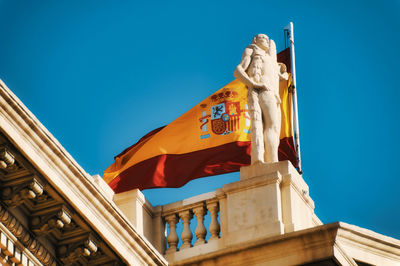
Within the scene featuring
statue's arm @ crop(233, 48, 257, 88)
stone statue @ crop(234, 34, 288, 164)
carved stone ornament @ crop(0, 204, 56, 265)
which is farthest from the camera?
statue's arm @ crop(233, 48, 257, 88)

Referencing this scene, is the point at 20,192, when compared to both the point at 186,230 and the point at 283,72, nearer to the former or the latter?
the point at 186,230

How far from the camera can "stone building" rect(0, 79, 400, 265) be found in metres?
18.2

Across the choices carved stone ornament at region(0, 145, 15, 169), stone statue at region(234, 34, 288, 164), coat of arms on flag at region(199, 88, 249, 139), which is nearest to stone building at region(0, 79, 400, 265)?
carved stone ornament at region(0, 145, 15, 169)

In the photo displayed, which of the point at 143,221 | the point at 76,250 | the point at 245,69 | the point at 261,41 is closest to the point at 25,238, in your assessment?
the point at 76,250

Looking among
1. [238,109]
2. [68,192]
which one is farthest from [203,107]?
[68,192]

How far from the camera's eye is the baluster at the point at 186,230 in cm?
2278

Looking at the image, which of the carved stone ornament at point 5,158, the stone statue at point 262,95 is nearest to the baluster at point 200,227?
the stone statue at point 262,95

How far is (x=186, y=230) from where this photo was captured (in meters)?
22.9

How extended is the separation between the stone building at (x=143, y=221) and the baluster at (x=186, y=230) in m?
0.02

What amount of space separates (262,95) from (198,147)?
241 cm

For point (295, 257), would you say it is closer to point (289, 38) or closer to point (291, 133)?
point (291, 133)

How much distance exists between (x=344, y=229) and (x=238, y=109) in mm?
5577

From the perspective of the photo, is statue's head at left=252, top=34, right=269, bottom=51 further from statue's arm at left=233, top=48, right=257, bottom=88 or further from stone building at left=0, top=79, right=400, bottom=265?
stone building at left=0, top=79, right=400, bottom=265

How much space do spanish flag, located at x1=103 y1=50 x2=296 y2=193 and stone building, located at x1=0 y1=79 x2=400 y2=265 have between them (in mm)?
2114
